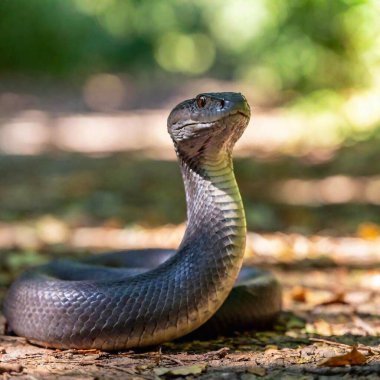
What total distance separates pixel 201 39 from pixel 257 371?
1266 inches

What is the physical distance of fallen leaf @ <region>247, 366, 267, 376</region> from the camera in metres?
4.42

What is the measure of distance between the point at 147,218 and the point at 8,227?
58.7 inches

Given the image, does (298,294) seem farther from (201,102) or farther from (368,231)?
(368,231)

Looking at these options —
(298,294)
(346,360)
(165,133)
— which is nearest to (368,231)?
(298,294)

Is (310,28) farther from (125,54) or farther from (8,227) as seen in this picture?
(125,54)

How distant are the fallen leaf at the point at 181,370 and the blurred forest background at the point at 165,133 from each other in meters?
3.15

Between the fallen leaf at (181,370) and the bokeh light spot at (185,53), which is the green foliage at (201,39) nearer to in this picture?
the bokeh light spot at (185,53)

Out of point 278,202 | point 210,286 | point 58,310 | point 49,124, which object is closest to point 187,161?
point 210,286

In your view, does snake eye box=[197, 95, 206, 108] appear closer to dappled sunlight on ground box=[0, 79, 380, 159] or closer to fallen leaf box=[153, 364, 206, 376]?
fallen leaf box=[153, 364, 206, 376]

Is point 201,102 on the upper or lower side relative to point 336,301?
upper

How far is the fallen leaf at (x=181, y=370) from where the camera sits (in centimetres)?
448

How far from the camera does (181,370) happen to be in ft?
14.8

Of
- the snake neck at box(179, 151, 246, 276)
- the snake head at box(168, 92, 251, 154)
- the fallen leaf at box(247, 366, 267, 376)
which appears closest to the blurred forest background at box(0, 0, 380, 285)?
the snake neck at box(179, 151, 246, 276)

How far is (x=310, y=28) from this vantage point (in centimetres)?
1736
